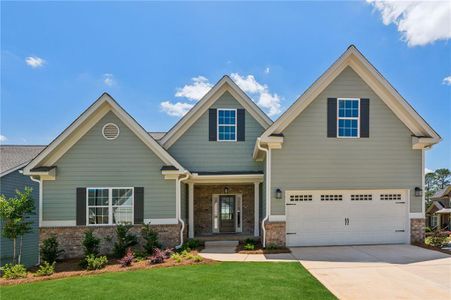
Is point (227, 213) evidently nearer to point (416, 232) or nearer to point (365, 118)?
point (365, 118)

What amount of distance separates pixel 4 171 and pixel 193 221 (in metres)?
11.2

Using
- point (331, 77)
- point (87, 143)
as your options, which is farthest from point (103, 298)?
point (331, 77)

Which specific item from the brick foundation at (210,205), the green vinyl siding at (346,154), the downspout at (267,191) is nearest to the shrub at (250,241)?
the downspout at (267,191)

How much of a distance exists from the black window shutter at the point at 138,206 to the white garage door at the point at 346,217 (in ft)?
19.0

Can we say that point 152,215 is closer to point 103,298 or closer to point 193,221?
point 193,221

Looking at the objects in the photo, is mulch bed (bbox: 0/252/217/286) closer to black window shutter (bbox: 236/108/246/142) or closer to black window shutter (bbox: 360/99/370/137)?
black window shutter (bbox: 236/108/246/142)

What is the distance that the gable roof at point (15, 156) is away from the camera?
17.1m

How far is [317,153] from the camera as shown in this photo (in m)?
11.5

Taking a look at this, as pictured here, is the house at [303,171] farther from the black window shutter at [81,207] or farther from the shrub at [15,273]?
the shrub at [15,273]

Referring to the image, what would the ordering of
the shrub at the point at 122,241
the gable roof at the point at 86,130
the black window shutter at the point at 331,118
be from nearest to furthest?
the shrub at the point at 122,241
the gable roof at the point at 86,130
the black window shutter at the point at 331,118

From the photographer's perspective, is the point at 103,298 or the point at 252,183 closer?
the point at 103,298

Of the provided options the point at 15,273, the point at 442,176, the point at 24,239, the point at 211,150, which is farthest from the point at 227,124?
the point at 442,176

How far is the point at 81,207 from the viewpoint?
37.2ft

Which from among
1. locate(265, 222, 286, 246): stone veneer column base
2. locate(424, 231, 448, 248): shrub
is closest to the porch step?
locate(265, 222, 286, 246): stone veneer column base
